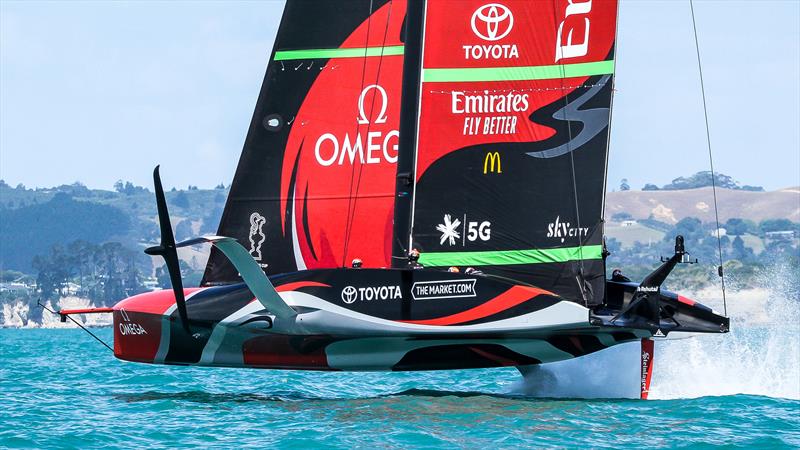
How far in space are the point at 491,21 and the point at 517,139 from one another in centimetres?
127

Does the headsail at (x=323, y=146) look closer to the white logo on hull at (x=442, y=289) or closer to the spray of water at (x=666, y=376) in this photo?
the white logo on hull at (x=442, y=289)

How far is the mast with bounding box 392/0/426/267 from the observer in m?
14.2

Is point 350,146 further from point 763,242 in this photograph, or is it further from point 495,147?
point 763,242

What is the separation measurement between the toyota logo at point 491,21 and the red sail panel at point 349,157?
1757 millimetres

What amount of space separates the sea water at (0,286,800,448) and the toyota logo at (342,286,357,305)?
3.53 feet

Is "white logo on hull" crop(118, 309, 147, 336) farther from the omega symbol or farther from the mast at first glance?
the omega symbol

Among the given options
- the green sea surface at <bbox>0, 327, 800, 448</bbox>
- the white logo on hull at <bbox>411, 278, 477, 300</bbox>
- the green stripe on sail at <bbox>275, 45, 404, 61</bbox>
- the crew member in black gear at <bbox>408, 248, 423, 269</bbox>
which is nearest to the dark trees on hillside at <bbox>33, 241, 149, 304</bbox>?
the green sea surface at <bbox>0, 327, 800, 448</bbox>

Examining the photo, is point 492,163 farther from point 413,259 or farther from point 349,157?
point 349,157

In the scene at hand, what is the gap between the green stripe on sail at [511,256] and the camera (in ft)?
46.4

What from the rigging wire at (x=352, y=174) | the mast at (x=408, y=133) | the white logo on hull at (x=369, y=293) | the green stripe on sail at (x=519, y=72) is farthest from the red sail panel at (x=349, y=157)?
the white logo on hull at (x=369, y=293)

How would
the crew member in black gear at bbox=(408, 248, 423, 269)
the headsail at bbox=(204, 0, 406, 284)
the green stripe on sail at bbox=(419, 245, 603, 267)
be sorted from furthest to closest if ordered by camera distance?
the headsail at bbox=(204, 0, 406, 284) < the green stripe on sail at bbox=(419, 245, 603, 267) < the crew member in black gear at bbox=(408, 248, 423, 269)

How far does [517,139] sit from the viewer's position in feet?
46.6

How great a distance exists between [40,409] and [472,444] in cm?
491

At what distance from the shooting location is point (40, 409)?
1373 cm
